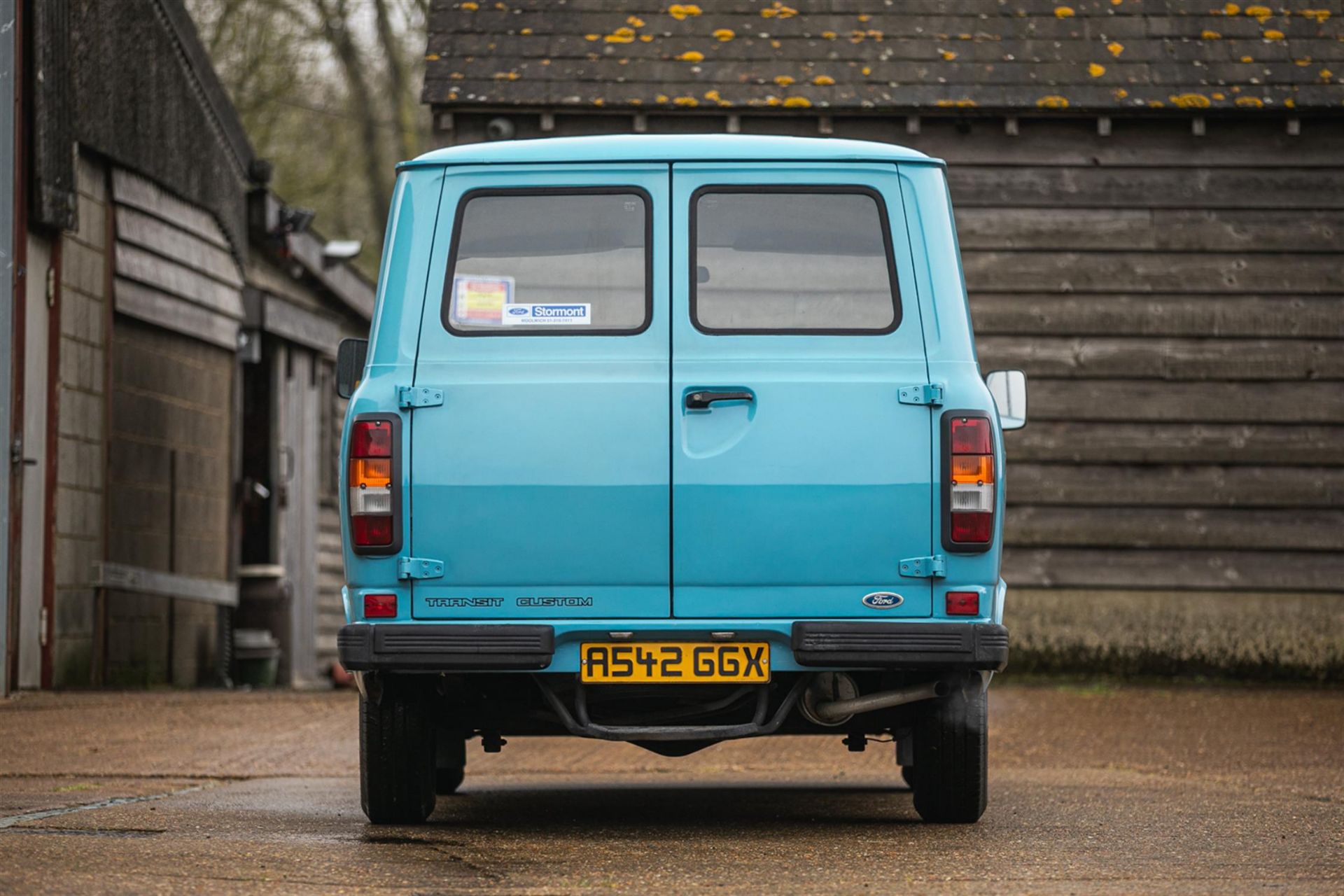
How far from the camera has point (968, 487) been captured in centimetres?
561

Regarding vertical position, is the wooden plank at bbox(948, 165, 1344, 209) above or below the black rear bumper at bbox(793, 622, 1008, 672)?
above

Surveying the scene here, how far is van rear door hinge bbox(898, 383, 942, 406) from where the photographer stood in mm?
5648

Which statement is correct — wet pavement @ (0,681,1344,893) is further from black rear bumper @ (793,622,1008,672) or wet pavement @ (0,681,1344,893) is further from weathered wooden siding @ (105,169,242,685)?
weathered wooden siding @ (105,169,242,685)

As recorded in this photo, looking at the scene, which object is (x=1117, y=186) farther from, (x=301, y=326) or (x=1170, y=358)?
(x=301, y=326)

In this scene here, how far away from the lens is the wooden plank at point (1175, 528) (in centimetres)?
1281

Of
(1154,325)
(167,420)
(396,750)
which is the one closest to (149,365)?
(167,420)

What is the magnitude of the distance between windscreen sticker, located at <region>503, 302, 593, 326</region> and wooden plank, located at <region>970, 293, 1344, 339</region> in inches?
294

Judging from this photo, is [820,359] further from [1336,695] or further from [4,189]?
[1336,695]

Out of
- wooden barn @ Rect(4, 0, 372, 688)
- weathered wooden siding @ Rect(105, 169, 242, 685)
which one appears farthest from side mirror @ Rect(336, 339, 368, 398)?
weathered wooden siding @ Rect(105, 169, 242, 685)

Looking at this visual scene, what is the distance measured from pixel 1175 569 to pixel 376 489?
8.37 meters

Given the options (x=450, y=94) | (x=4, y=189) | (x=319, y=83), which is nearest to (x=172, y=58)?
(x=450, y=94)

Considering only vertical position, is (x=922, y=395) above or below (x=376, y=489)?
above

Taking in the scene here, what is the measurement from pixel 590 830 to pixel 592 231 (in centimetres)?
196

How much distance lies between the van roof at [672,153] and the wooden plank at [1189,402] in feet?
23.7
